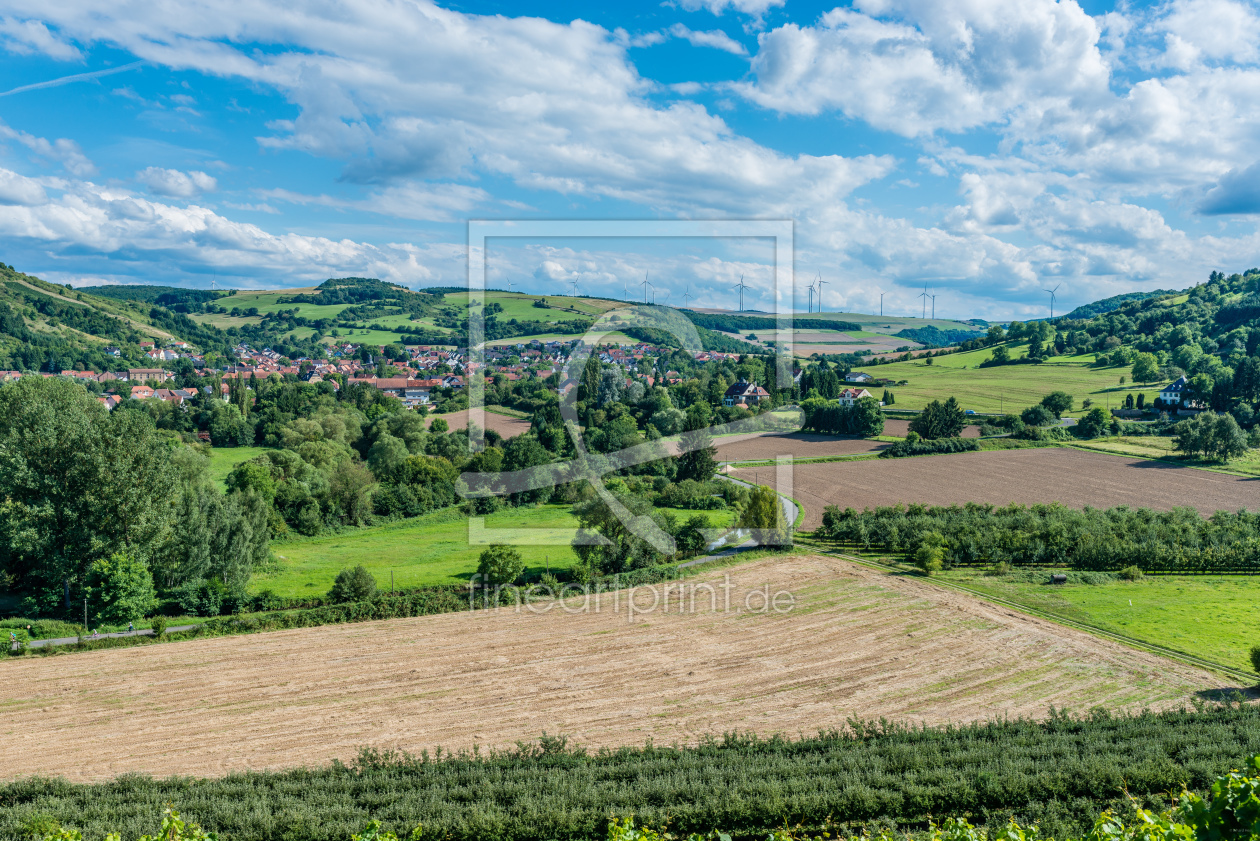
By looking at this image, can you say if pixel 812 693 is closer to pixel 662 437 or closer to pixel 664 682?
pixel 664 682

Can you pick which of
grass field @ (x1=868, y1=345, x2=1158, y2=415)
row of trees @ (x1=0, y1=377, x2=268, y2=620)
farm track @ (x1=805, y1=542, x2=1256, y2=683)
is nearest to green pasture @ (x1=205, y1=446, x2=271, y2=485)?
row of trees @ (x1=0, y1=377, x2=268, y2=620)

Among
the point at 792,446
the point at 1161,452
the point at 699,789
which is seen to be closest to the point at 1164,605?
the point at 699,789

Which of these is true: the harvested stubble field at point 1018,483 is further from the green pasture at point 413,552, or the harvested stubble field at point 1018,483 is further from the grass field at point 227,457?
the grass field at point 227,457

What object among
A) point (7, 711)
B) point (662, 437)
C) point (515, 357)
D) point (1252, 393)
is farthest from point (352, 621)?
point (1252, 393)

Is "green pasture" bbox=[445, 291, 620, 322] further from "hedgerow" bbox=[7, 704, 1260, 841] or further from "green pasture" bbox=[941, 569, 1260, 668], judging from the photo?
"hedgerow" bbox=[7, 704, 1260, 841]

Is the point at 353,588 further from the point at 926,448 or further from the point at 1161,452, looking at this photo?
the point at 1161,452

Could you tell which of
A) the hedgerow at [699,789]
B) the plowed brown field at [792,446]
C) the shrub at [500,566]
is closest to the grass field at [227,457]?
the shrub at [500,566]
